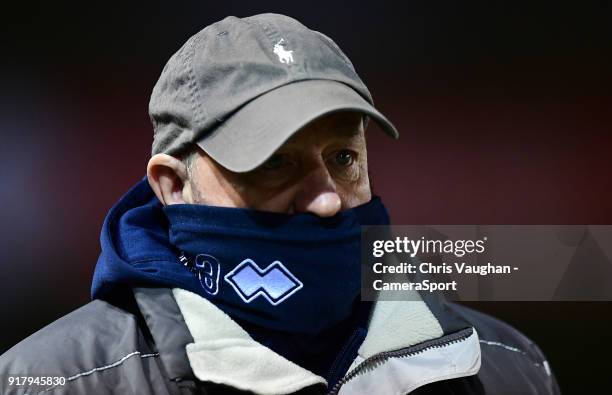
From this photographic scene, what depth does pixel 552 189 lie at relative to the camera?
73.0 inches

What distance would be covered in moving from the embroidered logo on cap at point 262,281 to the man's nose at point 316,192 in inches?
3.6

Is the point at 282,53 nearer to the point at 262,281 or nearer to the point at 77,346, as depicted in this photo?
the point at 262,281

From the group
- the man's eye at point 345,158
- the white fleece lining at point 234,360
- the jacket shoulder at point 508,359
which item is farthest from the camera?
the jacket shoulder at point 508,359

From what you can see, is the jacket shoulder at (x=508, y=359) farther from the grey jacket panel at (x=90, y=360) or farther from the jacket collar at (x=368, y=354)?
the grey jacket panel at (x=90, y=360)

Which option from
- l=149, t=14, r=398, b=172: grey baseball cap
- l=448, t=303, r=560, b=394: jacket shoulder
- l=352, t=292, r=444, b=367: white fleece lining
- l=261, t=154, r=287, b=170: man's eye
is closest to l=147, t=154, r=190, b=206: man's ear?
l=149, t=14, r=398, b=172: grey baseball cap

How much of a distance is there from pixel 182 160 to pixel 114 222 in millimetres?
164

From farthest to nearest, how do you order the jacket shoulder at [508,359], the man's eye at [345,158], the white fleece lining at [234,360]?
the jacket shoulder at [508,359] < the man's eye at [345,158] < the white fleece lining at [234,360]

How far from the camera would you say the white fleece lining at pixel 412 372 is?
3.31 feet

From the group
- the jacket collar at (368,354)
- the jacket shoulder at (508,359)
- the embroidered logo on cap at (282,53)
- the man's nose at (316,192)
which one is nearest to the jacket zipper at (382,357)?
the jacket collar at (368,354)

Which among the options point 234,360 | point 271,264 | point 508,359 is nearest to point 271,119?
point 271,264

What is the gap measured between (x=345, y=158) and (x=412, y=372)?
33 centimetres

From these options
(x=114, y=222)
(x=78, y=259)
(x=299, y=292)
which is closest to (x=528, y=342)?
(x=299, y=292)

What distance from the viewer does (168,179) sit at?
3.62ft

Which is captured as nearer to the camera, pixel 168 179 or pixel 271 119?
pixel 271 119
